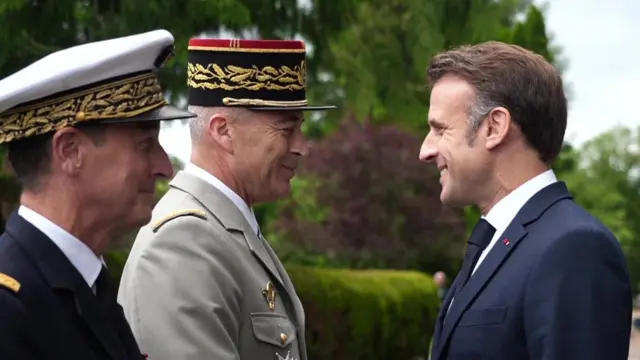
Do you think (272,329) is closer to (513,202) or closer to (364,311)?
(513,202)

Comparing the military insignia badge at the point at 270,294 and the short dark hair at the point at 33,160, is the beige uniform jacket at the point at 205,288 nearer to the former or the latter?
the military insignia badge at the point at 270,294

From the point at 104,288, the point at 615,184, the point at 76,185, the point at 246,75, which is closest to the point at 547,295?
the point at 246,75

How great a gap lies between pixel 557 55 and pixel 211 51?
59.0 metres

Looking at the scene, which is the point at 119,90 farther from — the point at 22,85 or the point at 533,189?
the point at 533,189

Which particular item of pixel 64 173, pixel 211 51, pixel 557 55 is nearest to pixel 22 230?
pixel 64 173

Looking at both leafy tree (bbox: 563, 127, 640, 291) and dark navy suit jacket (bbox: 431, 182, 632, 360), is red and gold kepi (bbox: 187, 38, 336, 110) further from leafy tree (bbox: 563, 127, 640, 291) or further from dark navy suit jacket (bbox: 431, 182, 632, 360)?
leafy tree (bbox: 563, 127, 640, 291)

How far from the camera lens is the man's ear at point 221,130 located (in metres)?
3.95

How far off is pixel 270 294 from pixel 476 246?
2.37 feet

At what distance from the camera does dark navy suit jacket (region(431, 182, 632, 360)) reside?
138 inches

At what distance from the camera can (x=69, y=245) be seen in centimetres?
277

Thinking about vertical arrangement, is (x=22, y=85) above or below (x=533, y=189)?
above

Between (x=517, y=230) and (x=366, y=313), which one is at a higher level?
(x=517, y=230)

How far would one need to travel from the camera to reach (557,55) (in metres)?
61.6

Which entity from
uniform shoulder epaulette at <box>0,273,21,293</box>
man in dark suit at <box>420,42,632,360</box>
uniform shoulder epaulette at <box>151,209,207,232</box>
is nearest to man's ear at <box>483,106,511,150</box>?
man in dark suit at <box>420,42,632,360</box>
